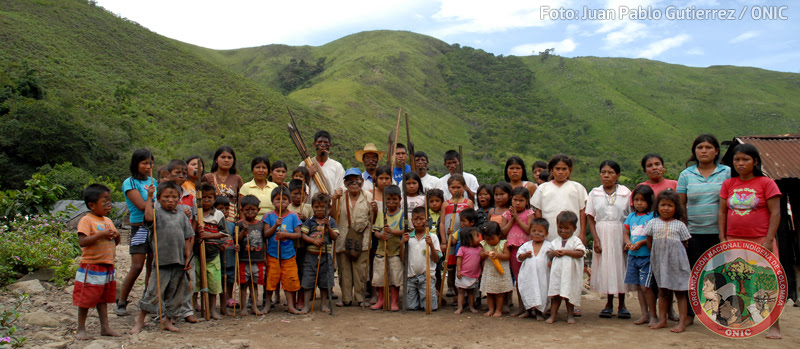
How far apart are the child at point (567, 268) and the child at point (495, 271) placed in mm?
479

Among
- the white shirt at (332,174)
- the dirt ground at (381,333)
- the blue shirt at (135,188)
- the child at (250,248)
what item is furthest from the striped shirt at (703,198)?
the blue shirt at (135,188)

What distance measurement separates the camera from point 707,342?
4.24 metres

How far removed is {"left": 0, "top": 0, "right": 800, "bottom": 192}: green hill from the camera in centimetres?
2511

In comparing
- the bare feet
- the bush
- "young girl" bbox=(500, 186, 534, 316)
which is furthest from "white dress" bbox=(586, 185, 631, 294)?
the bush

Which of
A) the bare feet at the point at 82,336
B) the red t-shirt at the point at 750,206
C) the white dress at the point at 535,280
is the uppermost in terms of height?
the red t-shirt at the point at 750,206

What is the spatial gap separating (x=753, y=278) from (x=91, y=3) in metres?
54.4

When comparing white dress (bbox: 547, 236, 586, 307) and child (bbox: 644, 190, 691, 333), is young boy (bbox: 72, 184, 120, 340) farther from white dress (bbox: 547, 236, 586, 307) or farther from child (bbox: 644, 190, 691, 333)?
child (bbox: 644, 190, 691, 333)

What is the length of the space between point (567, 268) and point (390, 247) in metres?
1.92

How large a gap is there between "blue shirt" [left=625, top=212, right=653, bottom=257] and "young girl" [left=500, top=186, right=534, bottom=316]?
3.36 ft

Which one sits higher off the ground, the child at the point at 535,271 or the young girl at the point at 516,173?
the young girl at the point at 516,173

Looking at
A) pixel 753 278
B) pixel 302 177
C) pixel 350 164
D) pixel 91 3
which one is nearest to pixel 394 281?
pixel 302 177

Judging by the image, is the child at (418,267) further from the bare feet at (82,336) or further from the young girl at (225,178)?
the bare feet at (82,336)

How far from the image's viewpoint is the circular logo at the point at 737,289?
4383mm

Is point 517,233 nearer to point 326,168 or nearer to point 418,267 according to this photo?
point 418,267
